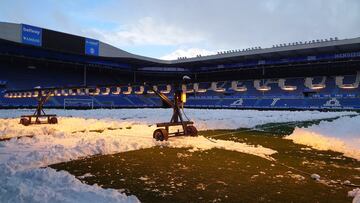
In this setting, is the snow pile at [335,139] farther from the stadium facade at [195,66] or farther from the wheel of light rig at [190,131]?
the stadium facade at [195,66]

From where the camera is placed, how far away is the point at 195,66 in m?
63.5

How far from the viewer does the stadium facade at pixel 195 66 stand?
4296cm

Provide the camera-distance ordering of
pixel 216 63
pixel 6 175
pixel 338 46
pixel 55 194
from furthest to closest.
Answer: pixel 216 63 < pixel 338 46 < pixel 6 175 < pixel 55 194

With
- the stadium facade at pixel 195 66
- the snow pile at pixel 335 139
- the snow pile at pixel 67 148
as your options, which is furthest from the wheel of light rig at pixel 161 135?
the stadium facade at pixel 195 66

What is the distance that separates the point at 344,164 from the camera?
26.5ft

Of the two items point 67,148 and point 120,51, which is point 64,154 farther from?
point 120,51

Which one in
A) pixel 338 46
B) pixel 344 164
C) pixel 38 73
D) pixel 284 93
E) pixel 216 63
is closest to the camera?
pixel 344 164

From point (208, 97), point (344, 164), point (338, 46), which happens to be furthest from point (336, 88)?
point (344, 164)

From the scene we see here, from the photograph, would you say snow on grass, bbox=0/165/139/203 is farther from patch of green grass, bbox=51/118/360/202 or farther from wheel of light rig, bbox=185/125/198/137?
wheel of light rig, bbox=185/125/198/137

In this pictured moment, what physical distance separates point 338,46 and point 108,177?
148 ft

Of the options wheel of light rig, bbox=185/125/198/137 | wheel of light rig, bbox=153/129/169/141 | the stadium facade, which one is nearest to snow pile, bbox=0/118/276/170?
wheel of light rig, bbox=153/129/169/141

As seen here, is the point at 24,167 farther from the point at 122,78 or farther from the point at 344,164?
the point at 122,78

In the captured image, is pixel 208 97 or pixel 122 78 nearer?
pixel 208 97

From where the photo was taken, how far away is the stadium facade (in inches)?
1691
